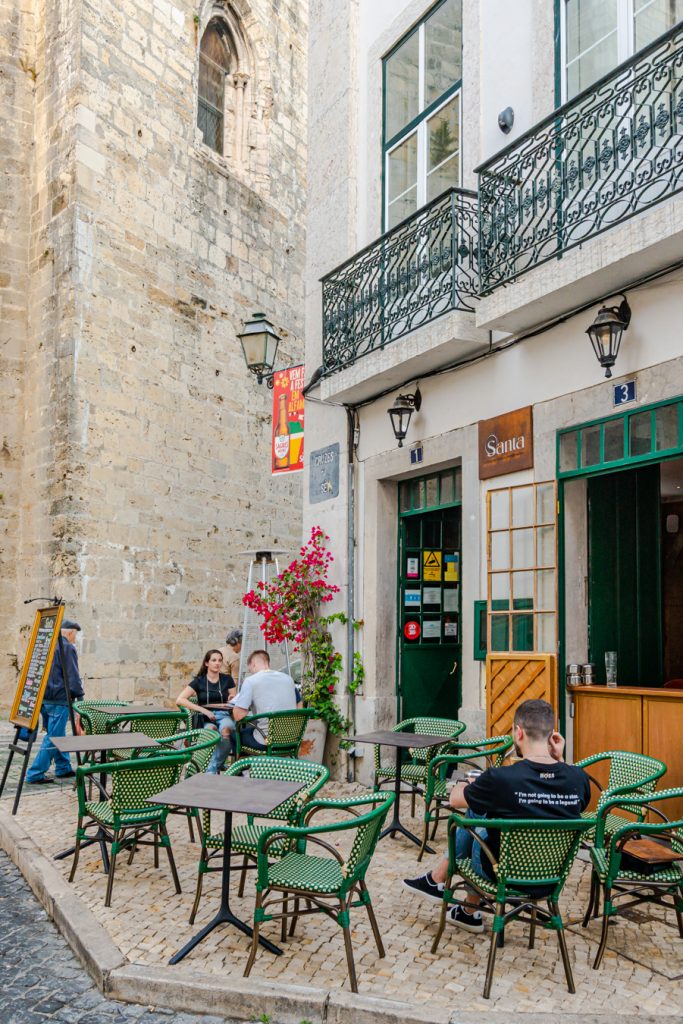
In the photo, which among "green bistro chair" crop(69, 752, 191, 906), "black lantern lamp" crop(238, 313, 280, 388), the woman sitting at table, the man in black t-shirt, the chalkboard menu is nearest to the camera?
the man in black t-shirt

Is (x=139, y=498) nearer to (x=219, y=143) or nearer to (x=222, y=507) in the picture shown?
(x=222, y=507)

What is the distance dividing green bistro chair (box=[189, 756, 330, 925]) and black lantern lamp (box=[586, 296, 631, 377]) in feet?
10.3

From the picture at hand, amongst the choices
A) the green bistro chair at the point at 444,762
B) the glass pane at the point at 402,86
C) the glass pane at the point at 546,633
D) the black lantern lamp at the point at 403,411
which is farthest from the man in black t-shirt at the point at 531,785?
the glass pane at the point at 402,86

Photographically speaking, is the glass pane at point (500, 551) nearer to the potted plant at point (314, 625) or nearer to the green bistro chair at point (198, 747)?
the potted plant at point (314, 625)

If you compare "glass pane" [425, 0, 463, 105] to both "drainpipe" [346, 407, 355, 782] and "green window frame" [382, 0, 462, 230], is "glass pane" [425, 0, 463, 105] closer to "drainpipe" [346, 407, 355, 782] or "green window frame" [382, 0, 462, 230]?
"green window frame" [382, 0, 462, 230]

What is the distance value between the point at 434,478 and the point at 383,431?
717 mm

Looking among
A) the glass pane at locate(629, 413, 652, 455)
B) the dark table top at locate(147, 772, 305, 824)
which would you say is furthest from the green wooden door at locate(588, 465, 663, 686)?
the dark table top at locate(147, 772, 305, 824)

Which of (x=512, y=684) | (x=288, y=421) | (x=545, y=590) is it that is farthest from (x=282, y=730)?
(x=288, y=421)

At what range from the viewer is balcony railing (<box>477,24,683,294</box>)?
5637 millimetres

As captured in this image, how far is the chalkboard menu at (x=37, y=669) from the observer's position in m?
7.55

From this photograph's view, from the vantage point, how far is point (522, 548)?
693 cm

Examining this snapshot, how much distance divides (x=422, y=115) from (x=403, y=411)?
285cm

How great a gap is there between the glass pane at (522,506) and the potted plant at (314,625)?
241cm

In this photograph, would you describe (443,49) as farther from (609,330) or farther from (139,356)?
(139,356)
